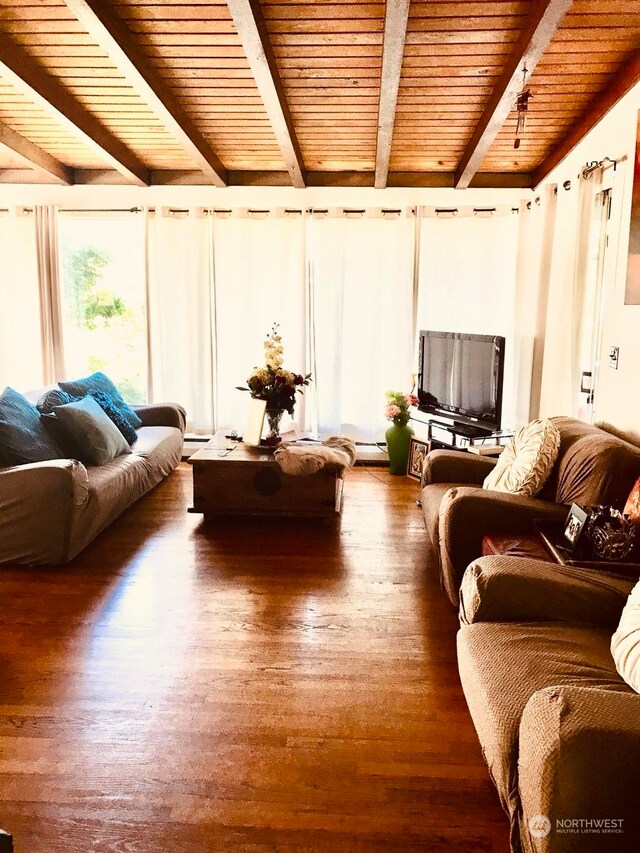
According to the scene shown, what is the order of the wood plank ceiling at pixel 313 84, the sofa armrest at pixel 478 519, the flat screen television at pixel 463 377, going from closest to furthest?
the sofa armrest at pixel 478 519 < the wood plank ceiling at pixel 313 84 < the flat screen television at pixel 463 377

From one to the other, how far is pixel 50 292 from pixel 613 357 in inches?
182

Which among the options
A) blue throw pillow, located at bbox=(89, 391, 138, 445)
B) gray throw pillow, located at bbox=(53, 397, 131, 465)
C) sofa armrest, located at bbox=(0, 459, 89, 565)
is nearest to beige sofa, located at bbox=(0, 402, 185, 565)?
sofa armrest, located at bbox=(0, 459, 89, 565)

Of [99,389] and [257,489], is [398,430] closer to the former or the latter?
[257,489]

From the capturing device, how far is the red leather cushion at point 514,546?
244 centimetres

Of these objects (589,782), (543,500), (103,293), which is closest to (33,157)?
(103,293)

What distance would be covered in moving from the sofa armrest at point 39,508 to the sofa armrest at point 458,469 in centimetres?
189

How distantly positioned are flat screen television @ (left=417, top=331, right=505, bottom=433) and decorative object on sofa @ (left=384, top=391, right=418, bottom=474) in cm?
14

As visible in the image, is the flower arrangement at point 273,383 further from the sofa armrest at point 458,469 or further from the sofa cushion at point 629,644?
the sofa cushion at point 629,644

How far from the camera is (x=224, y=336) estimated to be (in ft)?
19.1

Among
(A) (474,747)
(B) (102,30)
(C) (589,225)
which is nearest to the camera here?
(A) (474,747)

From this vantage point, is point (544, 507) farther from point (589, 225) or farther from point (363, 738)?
point (589, 225)

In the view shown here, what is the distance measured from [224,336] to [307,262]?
0.99 m

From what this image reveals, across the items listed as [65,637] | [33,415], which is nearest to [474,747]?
[65,637]

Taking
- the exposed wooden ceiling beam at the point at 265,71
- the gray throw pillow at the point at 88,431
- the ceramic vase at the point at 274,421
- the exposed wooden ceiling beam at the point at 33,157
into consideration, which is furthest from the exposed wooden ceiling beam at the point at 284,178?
the gray throw pillow at the point at 88,431
